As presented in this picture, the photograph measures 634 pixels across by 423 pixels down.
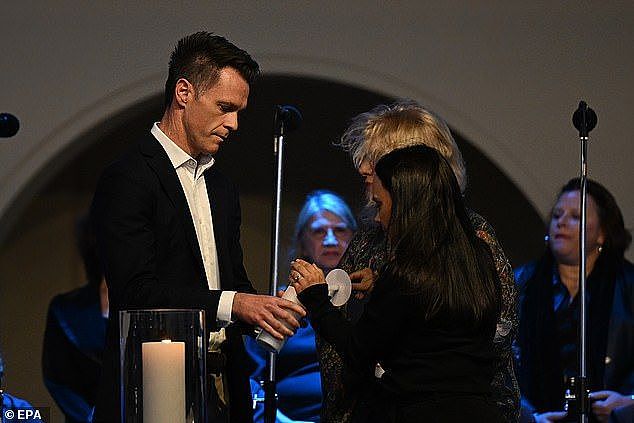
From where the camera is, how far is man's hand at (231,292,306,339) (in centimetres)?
234

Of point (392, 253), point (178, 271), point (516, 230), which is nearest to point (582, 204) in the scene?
point (392, 253)

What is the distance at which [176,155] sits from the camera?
8.71ft

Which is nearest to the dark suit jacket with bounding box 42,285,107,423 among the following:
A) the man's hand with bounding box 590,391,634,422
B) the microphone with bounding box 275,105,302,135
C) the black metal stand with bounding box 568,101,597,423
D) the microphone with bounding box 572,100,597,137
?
the microphone with bounding box 275,105,302,135

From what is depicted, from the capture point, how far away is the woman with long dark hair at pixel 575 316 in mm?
4262

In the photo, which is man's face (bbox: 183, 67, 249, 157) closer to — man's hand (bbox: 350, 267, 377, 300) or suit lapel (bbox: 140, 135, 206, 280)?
suit lapel (bbox: 140, 135, 206, 280)

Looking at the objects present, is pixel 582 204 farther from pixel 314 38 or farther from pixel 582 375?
pixel 314 38

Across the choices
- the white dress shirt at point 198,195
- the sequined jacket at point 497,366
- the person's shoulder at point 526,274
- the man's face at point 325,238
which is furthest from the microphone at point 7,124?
the person's shoulder at point 526,274

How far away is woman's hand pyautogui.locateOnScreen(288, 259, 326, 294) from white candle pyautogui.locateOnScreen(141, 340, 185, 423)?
662 millimetres

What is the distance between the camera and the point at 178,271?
2.56 meters

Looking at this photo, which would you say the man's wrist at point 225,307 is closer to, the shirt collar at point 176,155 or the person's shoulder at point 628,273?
the shirt collar at point 176,155

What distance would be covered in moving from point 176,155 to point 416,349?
0.71 metres

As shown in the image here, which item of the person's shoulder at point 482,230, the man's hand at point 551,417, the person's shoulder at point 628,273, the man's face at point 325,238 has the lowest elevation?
the man's hand at point 551,417

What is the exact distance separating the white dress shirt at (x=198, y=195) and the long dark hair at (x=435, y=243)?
422 millimetres

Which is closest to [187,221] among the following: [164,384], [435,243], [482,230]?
[435,243]
